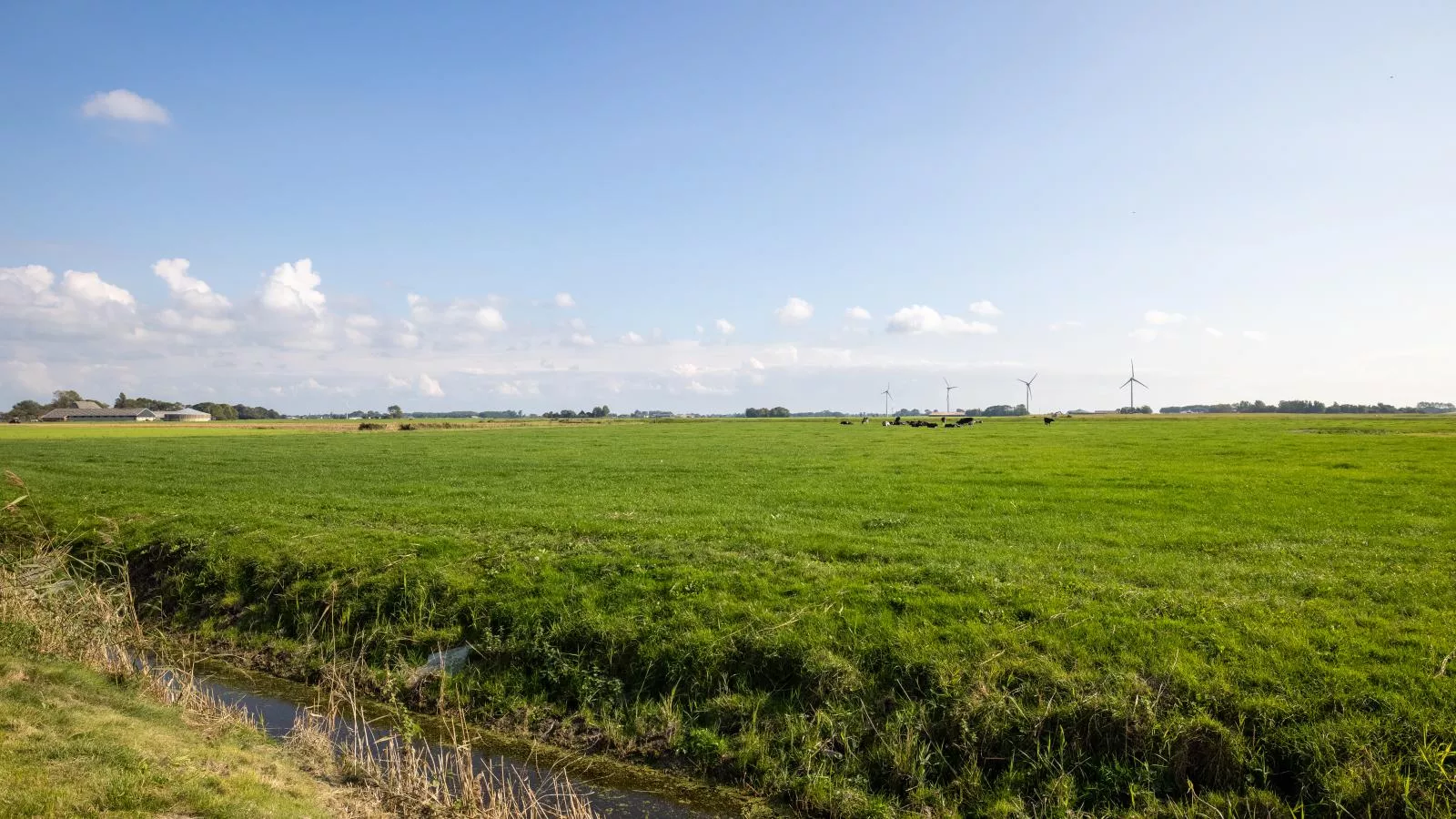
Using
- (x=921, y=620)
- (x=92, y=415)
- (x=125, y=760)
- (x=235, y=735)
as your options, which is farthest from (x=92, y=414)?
(x=921, y=620)

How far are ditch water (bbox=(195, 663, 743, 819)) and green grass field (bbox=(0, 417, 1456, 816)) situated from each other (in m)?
0.59

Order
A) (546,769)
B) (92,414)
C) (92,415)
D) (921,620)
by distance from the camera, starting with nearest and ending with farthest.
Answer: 1. (546,769)
2. (921,620)
3. (92,415)
4. (92,414)

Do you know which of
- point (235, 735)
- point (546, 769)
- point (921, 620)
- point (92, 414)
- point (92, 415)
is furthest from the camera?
point (92, 414)

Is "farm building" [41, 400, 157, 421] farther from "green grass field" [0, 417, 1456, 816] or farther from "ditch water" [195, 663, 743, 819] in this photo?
"ditch water" [195, 663, 743, 819]

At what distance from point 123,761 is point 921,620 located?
11680 mm

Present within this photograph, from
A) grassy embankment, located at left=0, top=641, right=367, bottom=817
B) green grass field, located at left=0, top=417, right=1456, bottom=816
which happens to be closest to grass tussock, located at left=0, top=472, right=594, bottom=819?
grassy embankment, located at left=0, top=641, right=367, bottom=817

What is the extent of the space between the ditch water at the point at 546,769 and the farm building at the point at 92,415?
224731 mm

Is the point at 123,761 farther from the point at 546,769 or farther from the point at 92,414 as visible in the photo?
the point at 92,414

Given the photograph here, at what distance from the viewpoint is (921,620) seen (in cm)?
1302

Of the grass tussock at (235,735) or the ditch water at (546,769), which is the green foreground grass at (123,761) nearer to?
the grass tussock at (235,735)

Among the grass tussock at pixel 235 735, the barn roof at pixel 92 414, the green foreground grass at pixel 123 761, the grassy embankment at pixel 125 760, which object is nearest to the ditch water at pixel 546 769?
the grass tussock at pixel 235 735

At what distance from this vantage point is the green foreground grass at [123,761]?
23.9ft

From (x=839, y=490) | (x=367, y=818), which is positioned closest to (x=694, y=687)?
(x=367, y=818)

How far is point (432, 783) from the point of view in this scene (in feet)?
32.1
